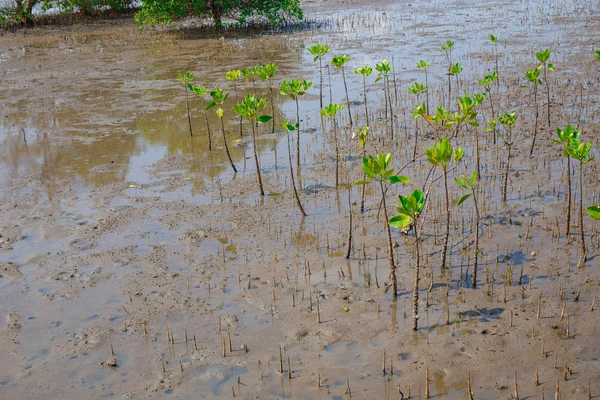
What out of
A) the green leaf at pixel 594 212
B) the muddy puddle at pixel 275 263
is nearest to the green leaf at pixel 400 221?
the muddy puddle at pixel 275 263

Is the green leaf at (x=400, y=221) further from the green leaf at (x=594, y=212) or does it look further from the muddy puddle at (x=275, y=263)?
the green leaf at (x=594, y=212)

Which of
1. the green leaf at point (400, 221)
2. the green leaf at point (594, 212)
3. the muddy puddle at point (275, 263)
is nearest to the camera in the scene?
the green leaf at point (594, 212)

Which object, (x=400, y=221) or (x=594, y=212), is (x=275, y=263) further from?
(x=594, y=212)

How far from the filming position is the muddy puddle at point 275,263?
166 inches

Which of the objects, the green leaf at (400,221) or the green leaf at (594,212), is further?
the green leaf at (400,221)

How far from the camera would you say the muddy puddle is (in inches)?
166

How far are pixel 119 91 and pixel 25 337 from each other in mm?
8672

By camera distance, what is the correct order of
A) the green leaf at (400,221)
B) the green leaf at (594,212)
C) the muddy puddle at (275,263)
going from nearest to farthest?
the green leaf at (594,212)
the muddy puddle at (275,263)
the green leaf at (400,221)

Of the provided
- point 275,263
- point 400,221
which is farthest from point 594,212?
point 275,263

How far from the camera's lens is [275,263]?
5.66 meters

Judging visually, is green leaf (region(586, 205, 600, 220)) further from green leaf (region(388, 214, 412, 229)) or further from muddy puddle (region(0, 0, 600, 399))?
green leaf (region(388, 214, 412, 229))

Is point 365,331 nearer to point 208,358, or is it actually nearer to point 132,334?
point 208,358

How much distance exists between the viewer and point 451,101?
10.3 m

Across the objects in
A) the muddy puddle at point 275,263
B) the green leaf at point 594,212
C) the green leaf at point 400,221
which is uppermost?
the green leaf at point 594,212
